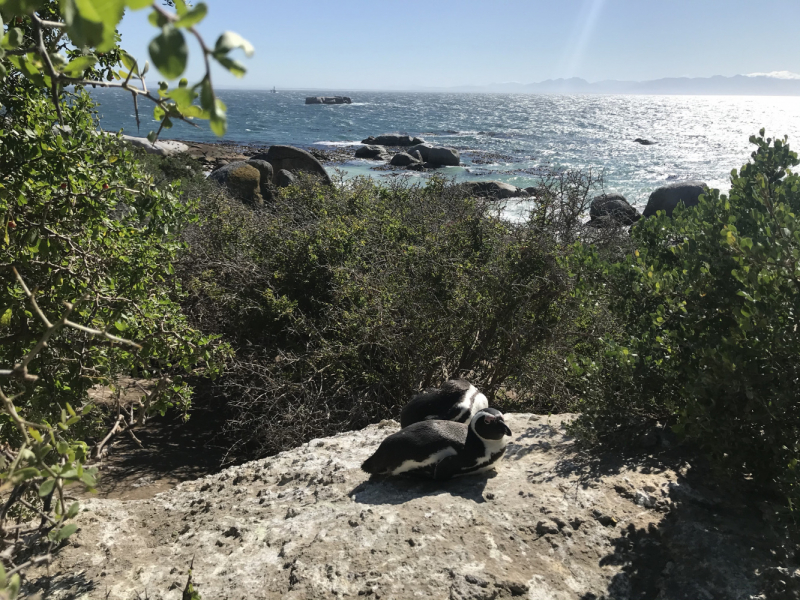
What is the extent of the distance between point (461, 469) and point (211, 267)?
617 centimetres

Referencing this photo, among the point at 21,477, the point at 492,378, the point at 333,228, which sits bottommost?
the point at 492,378

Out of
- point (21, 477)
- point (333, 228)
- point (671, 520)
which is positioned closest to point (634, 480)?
point (671, 520)

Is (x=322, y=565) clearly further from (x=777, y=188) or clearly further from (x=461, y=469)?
(x=777, y=188)

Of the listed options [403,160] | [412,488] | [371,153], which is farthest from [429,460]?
[371,153]

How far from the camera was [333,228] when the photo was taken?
7.89 meters

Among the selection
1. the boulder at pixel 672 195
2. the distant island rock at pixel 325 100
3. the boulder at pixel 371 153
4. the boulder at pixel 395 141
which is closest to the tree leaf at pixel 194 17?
the boulder at pixel 672 195

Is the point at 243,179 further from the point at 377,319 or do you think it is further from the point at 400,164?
the point at 400,164

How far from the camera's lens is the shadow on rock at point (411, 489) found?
3727 millimetres

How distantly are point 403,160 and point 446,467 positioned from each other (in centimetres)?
4154

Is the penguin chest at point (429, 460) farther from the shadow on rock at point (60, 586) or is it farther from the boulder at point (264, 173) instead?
the boulder at point (264, 173)

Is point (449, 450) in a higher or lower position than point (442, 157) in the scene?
lower

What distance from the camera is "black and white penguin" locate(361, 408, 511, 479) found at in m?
3.85

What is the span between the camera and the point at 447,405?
460 centimetres

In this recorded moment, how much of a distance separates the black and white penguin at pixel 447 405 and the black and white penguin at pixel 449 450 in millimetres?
550
